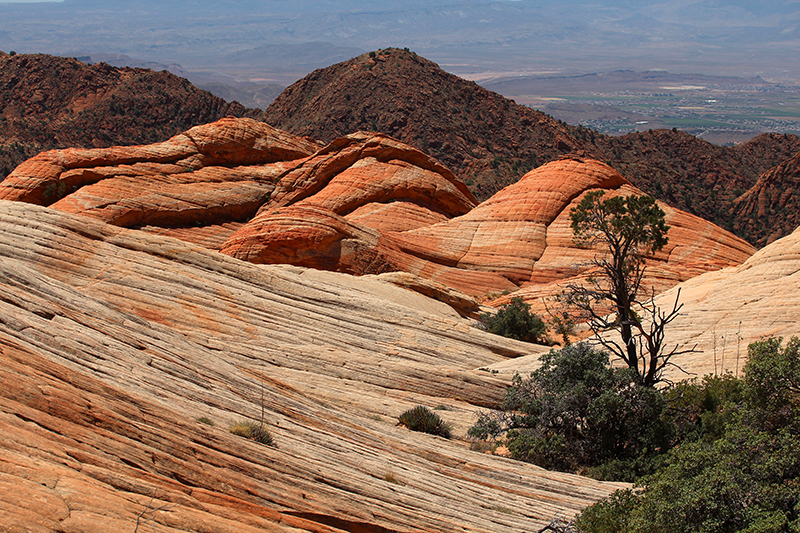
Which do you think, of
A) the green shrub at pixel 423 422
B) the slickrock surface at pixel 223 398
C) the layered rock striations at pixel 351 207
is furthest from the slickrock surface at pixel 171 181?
the green shrub at pixel 423 422

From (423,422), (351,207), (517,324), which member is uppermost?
(351,207)

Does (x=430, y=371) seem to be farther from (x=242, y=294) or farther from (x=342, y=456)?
(x=342, y=456)

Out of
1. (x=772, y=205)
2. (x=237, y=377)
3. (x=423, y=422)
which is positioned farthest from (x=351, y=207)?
(x=772, y=205)

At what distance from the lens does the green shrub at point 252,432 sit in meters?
10.6

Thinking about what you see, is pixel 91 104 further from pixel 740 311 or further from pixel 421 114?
pixel 740 311

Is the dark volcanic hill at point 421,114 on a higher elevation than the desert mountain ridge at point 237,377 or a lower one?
higher

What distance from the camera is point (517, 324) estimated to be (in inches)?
1048

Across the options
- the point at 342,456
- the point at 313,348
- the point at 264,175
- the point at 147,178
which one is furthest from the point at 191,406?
the point at 264,175

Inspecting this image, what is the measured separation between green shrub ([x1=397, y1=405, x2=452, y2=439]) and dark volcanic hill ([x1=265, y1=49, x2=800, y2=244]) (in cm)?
6963

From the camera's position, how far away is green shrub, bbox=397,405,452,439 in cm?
1608

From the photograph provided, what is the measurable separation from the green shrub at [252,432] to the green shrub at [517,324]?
1666 cm

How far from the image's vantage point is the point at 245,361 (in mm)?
17688

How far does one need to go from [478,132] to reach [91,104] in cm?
6835

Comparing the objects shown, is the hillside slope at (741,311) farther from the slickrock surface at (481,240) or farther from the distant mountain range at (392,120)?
the distant mountain range at (392,120)
